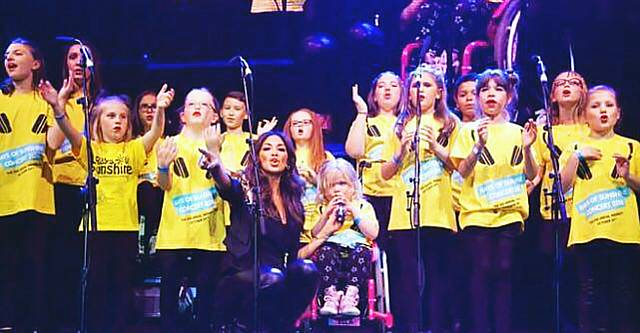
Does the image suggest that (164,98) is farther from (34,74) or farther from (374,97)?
(374,97)

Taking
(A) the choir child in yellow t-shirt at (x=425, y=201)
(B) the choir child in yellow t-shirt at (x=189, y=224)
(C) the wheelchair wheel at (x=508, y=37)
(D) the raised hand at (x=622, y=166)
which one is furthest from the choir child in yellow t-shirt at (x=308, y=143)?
(D) the raised hand at (x=622, y=166)

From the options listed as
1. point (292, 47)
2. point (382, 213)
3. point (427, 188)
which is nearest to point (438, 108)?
point (427, 188)

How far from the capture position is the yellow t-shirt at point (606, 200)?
17.9ft

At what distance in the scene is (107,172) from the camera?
5.51 m

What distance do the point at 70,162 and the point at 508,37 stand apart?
9.26 ft

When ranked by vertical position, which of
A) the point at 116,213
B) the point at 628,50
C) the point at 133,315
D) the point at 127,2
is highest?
the point at 127,2

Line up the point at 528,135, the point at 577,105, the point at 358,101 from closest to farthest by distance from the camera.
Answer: the point at 528,135
the point at 577,105
the point at 358,101

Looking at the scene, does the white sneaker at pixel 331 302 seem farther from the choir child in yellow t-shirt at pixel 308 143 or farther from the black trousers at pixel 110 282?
the black trousers at pixel 110 282

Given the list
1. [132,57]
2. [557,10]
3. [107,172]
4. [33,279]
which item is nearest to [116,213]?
[107,172]

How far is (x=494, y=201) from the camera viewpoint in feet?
17.6

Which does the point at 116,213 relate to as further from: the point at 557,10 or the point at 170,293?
the point at 557,10

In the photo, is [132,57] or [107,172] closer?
[107,172]

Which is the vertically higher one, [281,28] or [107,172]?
[281,28]

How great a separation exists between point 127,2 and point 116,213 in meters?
1.52
